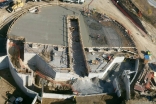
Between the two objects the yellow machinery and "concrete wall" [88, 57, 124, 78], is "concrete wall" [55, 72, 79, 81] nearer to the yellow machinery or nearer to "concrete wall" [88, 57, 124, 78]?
"concrete wall" [88, 57, 124, 78]

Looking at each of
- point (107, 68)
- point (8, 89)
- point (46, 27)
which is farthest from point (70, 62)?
point (8, 89)

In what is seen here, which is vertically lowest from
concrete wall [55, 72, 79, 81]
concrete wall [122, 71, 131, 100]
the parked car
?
concrete wall [55, 72, 79, 81]

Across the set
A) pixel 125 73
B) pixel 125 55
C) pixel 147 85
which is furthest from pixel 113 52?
pixel 147 85

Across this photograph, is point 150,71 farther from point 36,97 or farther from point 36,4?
point 36,4

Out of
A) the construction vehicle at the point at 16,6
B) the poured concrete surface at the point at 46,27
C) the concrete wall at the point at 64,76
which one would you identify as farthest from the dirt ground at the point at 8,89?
the construction vehicle at the point at 16,6

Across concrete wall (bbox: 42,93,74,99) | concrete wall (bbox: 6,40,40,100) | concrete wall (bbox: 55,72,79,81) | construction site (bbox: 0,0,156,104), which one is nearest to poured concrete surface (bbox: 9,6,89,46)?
construction site (bbox: 0,0,156,104)

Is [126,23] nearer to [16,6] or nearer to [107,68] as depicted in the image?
[107,68]
